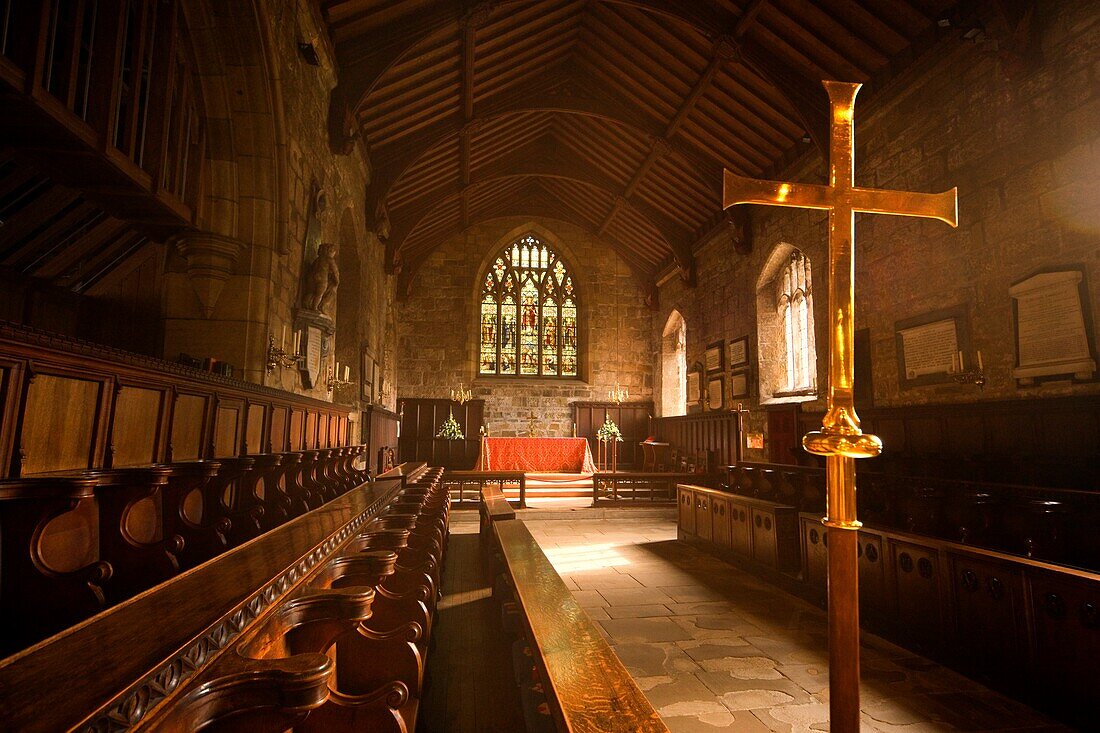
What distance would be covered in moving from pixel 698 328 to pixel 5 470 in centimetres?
1054

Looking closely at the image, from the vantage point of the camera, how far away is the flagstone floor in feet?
7.63

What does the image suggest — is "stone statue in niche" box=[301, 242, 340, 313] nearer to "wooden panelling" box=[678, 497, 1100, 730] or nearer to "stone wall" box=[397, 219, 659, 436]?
"wooden panelling" box=[678, 497, 1100, 730]

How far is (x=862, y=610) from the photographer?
3635mm

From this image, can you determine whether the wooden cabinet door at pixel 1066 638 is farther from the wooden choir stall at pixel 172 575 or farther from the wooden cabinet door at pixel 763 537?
the wooden choir stall at pixel 172 575

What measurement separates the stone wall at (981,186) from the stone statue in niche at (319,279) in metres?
5.85

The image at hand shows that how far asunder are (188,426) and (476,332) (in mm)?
10300

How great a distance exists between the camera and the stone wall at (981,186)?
13.5 ft

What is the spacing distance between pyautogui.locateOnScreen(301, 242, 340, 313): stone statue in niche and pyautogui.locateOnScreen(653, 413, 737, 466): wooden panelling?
674 centimetres

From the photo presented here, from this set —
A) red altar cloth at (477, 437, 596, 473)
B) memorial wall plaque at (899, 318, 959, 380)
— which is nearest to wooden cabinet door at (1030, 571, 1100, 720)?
memorial wall plaque at (899, 318, 959, 380)

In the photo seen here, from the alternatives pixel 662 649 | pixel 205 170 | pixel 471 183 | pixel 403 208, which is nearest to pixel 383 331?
pixel 403 208

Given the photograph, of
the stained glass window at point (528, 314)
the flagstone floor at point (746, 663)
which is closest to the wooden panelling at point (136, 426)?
the flagstone floor at point (746, 663)

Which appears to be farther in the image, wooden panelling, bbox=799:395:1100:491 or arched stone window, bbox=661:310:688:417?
arched stone window, bbox=661:310:688:417

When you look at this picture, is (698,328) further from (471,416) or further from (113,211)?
(113,211)

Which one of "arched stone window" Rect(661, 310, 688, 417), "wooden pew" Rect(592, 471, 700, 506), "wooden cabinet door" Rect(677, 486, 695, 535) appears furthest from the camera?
"arched stone window" Rect(661, 310, 688, 417)
